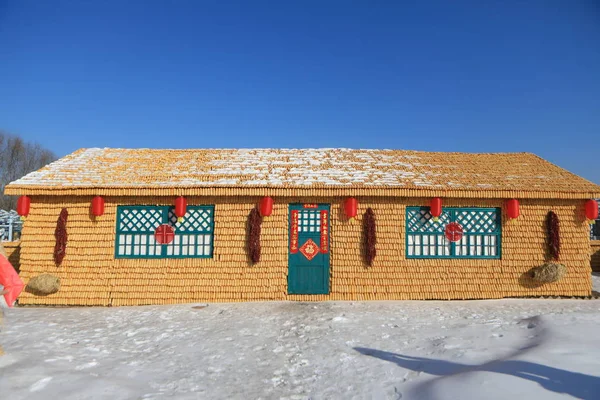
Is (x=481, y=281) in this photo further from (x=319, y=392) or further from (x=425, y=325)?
(x=319, y=392)

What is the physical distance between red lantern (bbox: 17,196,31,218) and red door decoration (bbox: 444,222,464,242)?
30.3 feet

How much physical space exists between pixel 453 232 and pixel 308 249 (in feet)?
10.9

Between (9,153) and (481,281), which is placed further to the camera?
(9,153)

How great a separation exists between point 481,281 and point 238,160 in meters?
6.59

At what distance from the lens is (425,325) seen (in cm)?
650

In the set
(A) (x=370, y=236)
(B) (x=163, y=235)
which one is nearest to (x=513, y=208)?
(A) (x=370, y=236)

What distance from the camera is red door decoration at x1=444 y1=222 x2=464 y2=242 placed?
8.70 m

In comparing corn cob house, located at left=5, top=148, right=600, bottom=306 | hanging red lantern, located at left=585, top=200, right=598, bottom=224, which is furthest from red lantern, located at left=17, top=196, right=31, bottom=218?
hanging red lantern, located at left=585, top=200, right=598, bottom=224

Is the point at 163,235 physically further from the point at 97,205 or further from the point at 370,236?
the point at 370,236

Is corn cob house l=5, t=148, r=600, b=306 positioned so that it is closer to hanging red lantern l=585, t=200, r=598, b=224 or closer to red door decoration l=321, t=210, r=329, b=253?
red door decoration l=321, t=210, r=329, b=253

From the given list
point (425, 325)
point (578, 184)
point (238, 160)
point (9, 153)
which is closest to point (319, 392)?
point (425, 325)

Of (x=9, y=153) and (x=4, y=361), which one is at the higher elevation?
(x=9, y=153)

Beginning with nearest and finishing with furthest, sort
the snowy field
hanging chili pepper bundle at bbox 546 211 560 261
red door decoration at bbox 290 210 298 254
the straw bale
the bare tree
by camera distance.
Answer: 1. the snowy field
2. the straw bale
3. red door decoration at bbox 290 210 298 254
4. hanging chili pepper bundle at bbox 546 211 560 261
5. the bare tree

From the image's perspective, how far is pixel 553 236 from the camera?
28.3ft
